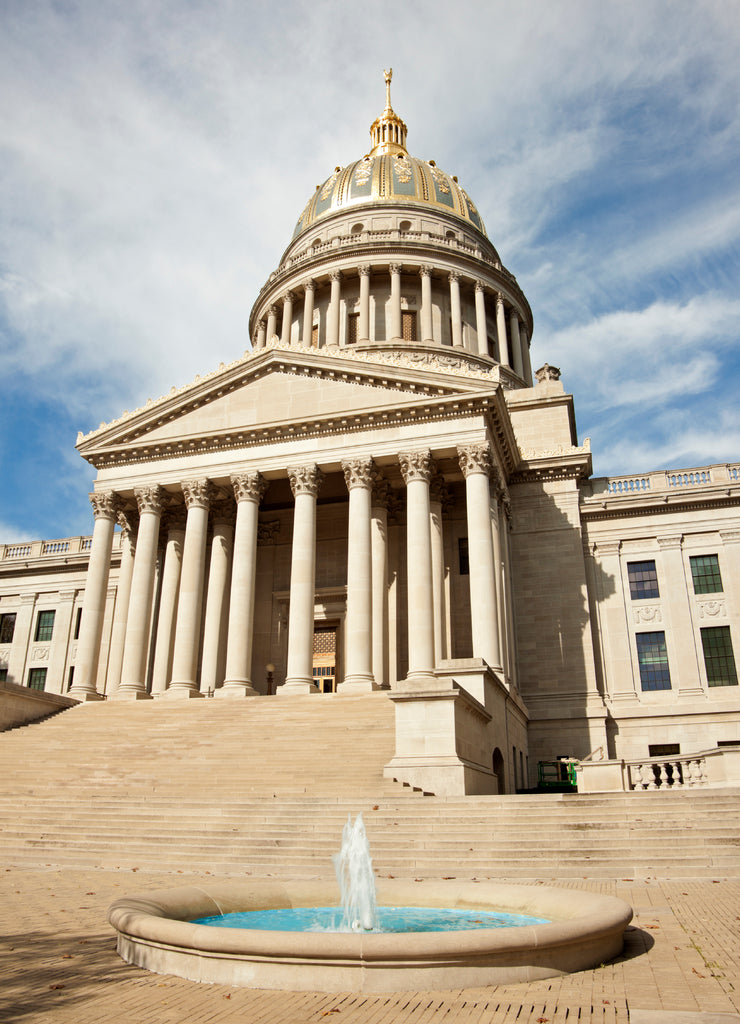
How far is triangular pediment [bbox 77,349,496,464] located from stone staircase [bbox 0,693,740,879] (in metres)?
14.3

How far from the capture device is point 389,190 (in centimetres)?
6769

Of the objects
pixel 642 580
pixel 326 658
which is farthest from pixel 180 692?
pixel 642 580

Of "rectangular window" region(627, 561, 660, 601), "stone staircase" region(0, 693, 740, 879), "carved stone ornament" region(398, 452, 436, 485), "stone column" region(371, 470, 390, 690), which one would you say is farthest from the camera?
"rectangular window" region(627, 561, 660, 601)

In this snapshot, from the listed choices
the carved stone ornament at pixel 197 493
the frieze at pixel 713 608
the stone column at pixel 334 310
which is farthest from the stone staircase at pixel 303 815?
the stone column at pixel 334 310

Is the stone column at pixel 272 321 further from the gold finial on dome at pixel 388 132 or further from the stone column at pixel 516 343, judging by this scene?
the gold finial on dome at pixel 388 132

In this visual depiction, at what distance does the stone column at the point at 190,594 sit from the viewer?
35625mm

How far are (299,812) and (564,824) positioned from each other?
6.23m

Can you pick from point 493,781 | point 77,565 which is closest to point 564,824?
point 493,781

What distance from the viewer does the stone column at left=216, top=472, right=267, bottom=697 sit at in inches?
1371

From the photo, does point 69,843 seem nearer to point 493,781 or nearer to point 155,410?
point 493,781

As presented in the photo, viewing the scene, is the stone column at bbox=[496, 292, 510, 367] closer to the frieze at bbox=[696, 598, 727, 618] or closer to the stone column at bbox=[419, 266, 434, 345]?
the stone column at bbox=[419, 266, 434, 345]

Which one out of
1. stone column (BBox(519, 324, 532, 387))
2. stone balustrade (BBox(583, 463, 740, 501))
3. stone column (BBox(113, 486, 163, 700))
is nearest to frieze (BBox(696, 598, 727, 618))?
stone balustrade (BBox(583, 463, 740, 501))

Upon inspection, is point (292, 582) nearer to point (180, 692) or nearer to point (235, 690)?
point (235, 690)

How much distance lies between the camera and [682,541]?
41.5 m
